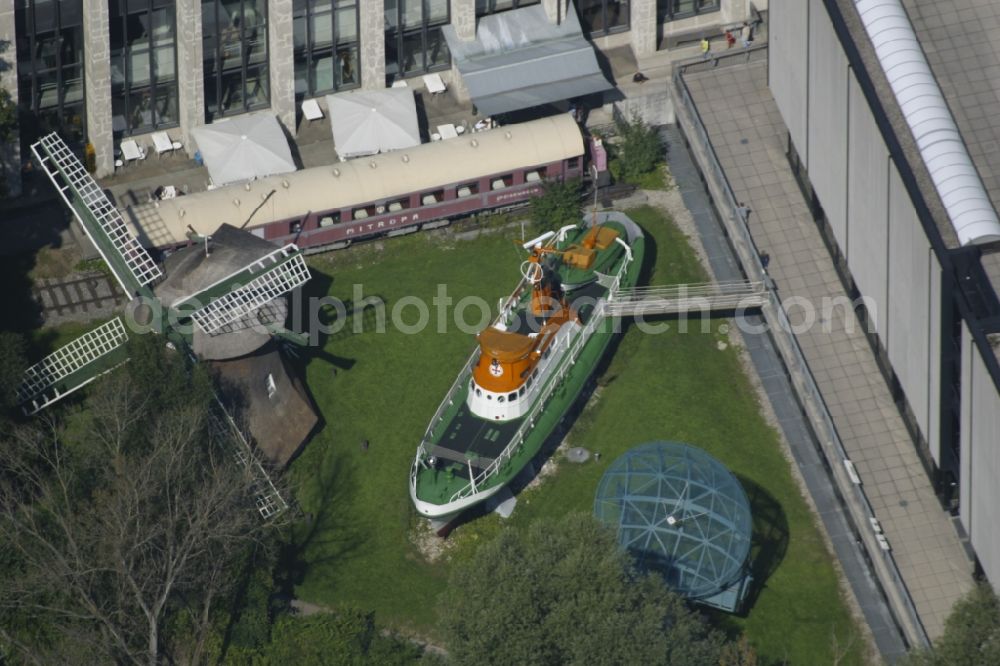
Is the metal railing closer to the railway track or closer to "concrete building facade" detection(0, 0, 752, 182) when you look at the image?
"concrete building facade" detection(0, 0, 752, 182)

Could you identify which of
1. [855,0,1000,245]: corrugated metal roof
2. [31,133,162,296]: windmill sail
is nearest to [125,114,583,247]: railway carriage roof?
[31,133,162,296]: windmill sail

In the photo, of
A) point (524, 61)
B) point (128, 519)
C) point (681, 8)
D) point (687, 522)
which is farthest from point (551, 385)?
point (681, 8)

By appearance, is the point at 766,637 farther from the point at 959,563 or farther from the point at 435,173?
the point at 435,173

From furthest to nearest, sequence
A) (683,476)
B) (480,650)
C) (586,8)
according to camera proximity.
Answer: (586,8), (683,476), (480,650)

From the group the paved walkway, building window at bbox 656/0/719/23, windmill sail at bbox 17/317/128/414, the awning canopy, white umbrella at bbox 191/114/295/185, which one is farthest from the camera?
building window at bbox 656/0/719/23

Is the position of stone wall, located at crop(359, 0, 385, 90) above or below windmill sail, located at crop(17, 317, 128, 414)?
above

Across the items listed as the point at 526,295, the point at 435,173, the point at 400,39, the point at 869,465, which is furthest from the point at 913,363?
the point at 400,39
